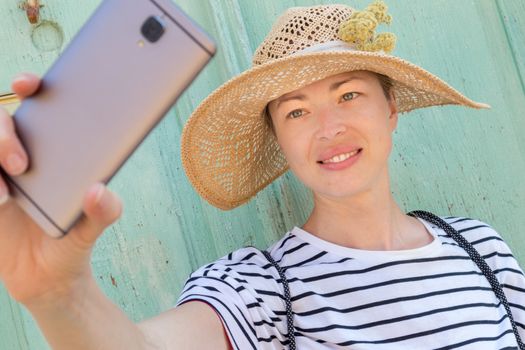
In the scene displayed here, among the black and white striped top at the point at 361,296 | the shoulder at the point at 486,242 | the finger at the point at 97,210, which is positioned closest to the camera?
the finger at the point at 97,210

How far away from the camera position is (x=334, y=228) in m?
1.22

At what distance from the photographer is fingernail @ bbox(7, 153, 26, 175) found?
0.61 metres

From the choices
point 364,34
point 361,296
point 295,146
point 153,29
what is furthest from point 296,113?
point 153,29

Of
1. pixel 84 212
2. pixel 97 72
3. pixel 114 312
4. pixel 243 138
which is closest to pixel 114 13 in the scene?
pixel 97 72

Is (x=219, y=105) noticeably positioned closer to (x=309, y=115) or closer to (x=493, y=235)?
(x=309, y=115)

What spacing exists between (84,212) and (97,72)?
13 cm

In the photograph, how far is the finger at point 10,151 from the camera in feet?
2.00

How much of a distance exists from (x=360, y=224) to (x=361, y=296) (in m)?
0.17

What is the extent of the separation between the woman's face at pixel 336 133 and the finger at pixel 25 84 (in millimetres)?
580

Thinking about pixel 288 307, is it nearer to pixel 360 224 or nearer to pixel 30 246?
pixel 360 224

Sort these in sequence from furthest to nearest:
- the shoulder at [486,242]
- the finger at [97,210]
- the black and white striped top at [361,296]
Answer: the shoulder at [486,242]
the black and white striped top at [361,296]
the finger at [97,210]

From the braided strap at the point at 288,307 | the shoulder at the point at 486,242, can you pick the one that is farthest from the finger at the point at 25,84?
the shoulder at the point at 486,242

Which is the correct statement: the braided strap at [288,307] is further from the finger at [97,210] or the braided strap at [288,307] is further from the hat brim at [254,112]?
the finger at [97,210]

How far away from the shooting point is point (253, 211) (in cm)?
130
